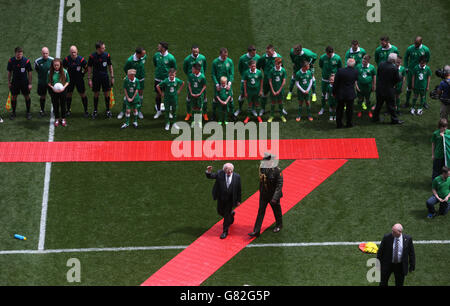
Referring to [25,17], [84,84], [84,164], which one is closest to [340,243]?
[84,164]

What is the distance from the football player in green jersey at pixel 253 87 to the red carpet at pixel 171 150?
146 cm

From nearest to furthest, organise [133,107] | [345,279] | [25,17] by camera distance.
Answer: [345,279]
[133,107]
[25,17]

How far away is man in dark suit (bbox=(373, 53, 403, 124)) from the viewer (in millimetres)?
23891

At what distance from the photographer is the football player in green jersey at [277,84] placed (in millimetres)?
24245

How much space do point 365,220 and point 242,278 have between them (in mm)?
3401

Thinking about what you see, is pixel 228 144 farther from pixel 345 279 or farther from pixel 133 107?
pixel 345 279

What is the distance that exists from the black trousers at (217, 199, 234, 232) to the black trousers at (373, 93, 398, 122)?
617 centimetres

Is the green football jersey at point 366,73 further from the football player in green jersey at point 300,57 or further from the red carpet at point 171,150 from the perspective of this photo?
the red carpet at point 171,150

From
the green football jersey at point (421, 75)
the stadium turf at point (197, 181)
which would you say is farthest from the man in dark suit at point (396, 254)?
the green football jersey at point (421, 75)

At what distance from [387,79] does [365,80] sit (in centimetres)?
71

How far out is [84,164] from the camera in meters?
22.8

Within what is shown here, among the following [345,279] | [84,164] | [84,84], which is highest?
[84,84]

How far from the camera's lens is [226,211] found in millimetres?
19938

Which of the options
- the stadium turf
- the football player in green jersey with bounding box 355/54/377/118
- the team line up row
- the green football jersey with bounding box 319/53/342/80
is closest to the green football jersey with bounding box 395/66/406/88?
the team line up row
